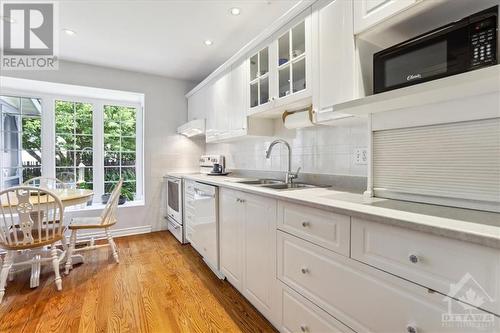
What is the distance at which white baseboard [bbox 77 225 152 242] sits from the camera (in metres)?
3.30

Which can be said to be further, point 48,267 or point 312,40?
point 48,267

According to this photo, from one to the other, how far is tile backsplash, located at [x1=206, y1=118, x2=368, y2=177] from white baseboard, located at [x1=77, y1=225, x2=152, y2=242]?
1.97 metres

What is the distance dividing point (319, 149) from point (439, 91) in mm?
1089

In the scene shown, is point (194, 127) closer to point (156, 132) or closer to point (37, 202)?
point (156, 132)

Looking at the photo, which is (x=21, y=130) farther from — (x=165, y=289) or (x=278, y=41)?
(x=278, y=41)

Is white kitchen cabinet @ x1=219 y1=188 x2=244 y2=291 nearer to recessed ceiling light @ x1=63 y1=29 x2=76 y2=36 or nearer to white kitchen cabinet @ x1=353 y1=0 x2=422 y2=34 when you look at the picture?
white kitchen cabinet @ x1=353 y1=0 x2=422 y2=34

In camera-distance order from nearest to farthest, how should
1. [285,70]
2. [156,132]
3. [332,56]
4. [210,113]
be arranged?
[332,56] < [285,70] < [210,113] < [156,132]

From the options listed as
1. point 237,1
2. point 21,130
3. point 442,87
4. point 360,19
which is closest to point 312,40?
point 360,19

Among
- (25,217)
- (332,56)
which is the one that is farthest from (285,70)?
(25,217)

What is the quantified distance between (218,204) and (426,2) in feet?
6.08

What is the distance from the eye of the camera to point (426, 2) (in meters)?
1.00

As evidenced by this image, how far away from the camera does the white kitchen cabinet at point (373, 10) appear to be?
1.08m

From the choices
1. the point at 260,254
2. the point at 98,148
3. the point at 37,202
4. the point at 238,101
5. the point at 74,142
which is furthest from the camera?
the point at 98,148

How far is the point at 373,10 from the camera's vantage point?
1188 millimetres
